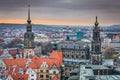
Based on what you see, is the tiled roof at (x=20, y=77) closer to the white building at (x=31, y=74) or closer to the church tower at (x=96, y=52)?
the white building at (x=31, y=74)

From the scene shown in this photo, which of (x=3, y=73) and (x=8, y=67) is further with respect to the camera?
(x=8, y=67)

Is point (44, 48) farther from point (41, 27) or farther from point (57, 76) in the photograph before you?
point (41, 27)

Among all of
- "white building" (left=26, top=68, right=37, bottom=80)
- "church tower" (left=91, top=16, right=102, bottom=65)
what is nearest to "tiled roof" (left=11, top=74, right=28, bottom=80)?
"white building" (left=26, top=68, right=37, bottom=80)

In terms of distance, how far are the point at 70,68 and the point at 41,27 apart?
135090mm

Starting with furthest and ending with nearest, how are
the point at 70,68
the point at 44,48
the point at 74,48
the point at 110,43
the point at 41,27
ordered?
1. the point at 41,27
2. the point at 110,43
3. the point at 44,48
4. the point at 74,48
5. the point at 70,68

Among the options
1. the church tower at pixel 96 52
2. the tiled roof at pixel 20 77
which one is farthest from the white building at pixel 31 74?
the church tower at pixel 96 52

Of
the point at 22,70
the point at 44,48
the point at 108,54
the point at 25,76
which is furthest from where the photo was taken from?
the point at 44,48

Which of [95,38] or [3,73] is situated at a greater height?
[95,38]

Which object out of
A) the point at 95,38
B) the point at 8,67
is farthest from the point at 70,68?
the point at 8,67

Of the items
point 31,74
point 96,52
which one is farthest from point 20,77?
point 96,52

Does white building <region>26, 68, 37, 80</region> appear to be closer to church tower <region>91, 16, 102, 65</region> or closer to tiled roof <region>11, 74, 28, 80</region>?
tiled roof <region>11, 74, 28, 80</region>

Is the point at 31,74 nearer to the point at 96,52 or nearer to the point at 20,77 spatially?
the point at 20,77

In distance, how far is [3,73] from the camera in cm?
3356

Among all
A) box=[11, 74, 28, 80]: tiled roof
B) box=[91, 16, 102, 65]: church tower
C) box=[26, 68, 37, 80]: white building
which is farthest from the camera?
box=[91, 16, 102, 65]: church tower
